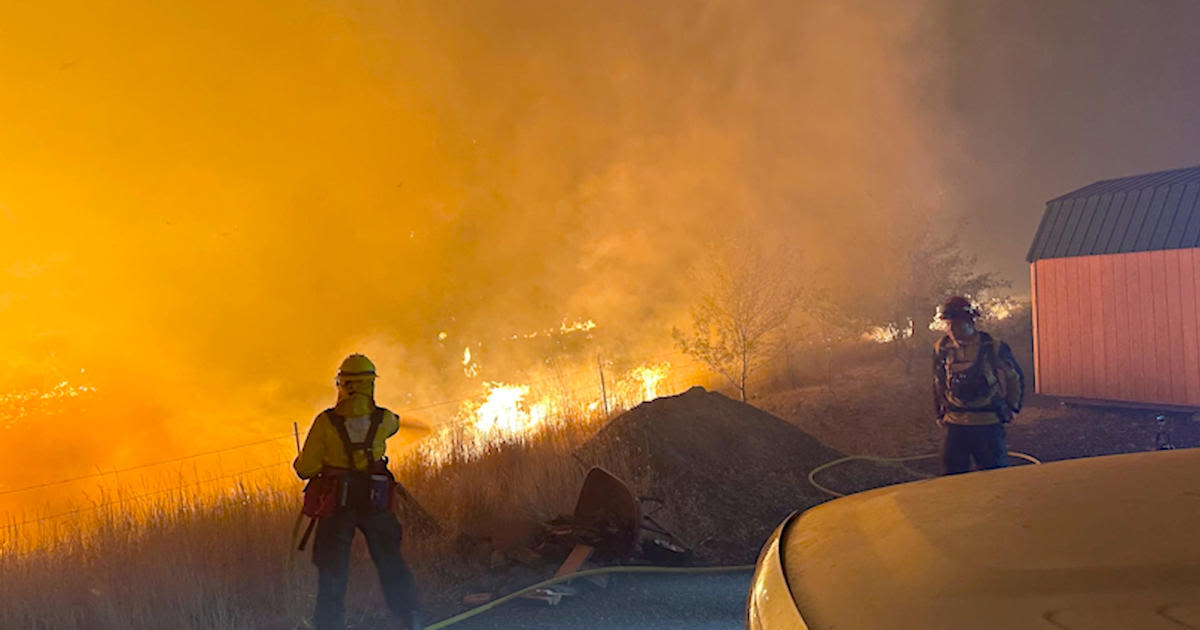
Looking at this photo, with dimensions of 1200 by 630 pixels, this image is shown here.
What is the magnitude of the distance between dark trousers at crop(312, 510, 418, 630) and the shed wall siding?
36.2ft

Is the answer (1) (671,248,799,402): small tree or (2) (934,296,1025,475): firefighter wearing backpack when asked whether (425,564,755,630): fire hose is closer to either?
(2) (934,296,1025,475): firefighter wearing backpack

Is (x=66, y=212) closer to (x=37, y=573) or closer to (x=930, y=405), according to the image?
(x=37, y=573)

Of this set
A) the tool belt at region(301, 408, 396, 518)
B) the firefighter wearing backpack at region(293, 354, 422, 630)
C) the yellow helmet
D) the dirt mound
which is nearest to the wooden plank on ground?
the dirt mound

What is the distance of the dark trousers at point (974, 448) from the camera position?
6.04 meters

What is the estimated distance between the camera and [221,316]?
22.0m

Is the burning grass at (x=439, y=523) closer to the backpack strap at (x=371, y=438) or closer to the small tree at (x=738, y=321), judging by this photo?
the backpack strap at (x=371, y=438)

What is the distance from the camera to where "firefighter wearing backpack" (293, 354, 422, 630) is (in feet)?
14.5

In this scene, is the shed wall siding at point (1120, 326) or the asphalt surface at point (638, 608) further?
the shed wall siding at point (1120, 326)

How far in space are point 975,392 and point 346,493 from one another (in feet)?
15.1

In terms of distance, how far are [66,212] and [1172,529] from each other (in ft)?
69.9

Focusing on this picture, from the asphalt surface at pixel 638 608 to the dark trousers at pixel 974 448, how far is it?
1834 mm

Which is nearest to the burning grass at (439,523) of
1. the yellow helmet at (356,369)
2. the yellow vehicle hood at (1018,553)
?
the yellow helmet at (356,369)

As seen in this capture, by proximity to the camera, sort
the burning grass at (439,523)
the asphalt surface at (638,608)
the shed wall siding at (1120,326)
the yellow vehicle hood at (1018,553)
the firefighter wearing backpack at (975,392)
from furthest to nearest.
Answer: the shed wall siding at (1120,326), the firefighter wearing backpack at (975,392), the burning grass at (439,523), the asphalt surface at (638,608), the yellow vehicle hood at (1018,553)

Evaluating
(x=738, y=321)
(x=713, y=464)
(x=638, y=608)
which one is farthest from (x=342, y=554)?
(x=738, y=321)
